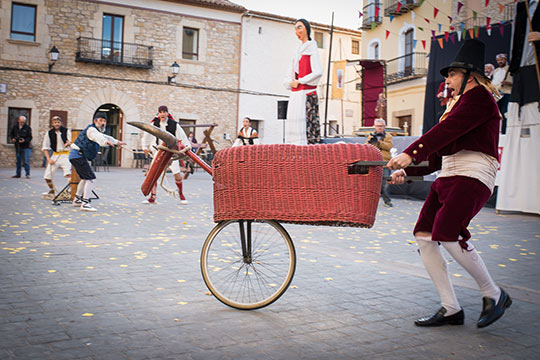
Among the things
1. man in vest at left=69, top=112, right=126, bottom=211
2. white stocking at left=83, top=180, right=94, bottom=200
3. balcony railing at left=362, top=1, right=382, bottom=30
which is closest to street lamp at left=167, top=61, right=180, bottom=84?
balcony railing at left=362, top=1, right=382, bottom=30

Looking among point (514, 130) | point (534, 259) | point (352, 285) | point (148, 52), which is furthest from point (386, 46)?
point (352, 285)

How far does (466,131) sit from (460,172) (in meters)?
0.29

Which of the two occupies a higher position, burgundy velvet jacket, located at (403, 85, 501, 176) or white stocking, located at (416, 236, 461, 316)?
Result: burgundy velvet jacket, located at (403, 85, 501, 176)

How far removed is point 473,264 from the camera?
12.5 feet

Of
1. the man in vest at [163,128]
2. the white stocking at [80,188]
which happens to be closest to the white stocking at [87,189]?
the white stocking at [80,188]

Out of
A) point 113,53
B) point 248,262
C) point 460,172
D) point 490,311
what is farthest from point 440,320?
point 113,53

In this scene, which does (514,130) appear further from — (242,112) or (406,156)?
(242,112)

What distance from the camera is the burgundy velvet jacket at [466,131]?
3584 millimetres

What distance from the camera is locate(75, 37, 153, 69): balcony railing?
94.7 feet

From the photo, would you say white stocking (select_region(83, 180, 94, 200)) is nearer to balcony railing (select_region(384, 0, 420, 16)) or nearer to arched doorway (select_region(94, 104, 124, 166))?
balcony railing (select_region(384, 0, 420, 16))

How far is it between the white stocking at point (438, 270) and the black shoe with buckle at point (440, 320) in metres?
0.03

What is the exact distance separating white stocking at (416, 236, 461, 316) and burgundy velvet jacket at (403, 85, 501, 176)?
0.64 m

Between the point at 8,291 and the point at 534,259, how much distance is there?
220 inches

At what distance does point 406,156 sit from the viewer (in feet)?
11.6
